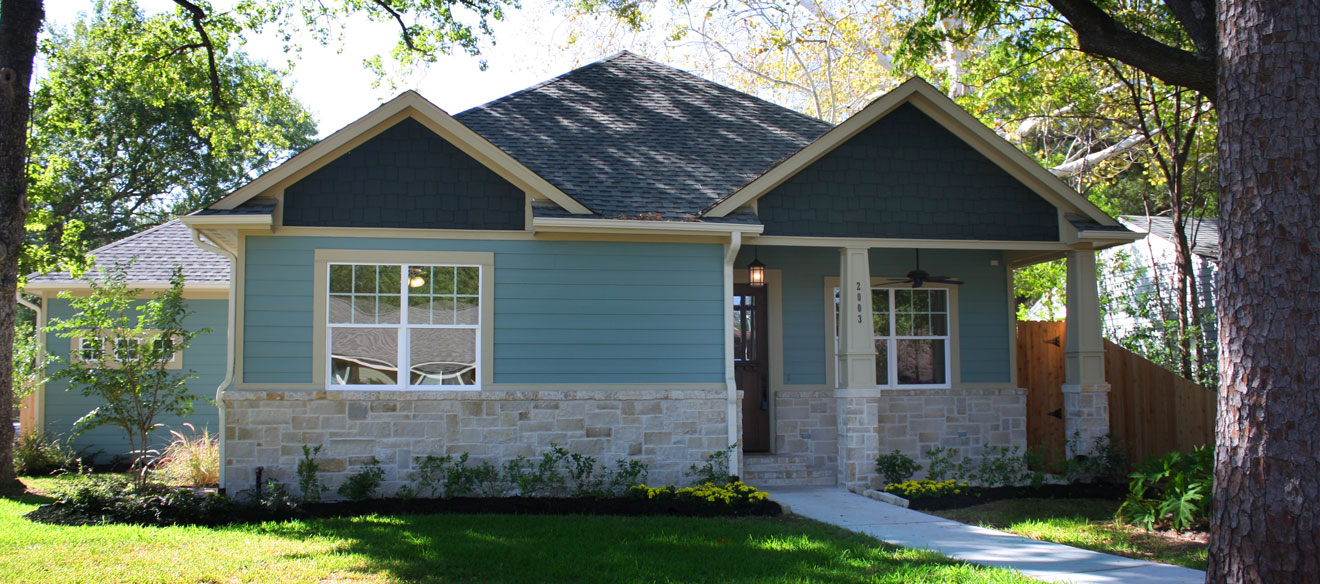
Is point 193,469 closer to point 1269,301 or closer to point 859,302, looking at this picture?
point 859,302

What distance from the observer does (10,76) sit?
11.0m

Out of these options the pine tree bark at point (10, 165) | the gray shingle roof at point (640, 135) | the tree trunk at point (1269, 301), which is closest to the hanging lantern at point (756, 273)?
the gray shingle roof at point (640, 135)

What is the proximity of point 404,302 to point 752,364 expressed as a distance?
4.52m

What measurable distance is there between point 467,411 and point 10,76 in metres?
7.03

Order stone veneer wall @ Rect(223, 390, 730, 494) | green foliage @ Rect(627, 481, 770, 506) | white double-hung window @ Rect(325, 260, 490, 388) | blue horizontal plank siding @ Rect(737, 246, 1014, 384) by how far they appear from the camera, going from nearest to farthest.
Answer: green foliage @ Rect(627, 481, 770, 506), stone veneer wall @ Rect(223, 390, 730, 494), white double-hung window @ Rect(325, 260, 490, 388), blue horizontal plank siding @ Rect(737, 246, 1014, 384)

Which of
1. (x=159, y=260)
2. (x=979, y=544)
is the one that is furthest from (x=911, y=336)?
(x=159, y=260)

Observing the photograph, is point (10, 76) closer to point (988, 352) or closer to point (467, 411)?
point (467, 411)

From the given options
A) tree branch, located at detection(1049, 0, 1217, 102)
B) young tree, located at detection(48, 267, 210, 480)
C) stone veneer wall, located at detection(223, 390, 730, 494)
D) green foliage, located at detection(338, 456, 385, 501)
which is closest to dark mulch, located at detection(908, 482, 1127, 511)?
stone veneer wall, located at detection(223, 390, 730, 494)

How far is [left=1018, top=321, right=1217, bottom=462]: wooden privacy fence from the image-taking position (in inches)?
460

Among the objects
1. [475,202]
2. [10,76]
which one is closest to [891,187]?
[475,202]

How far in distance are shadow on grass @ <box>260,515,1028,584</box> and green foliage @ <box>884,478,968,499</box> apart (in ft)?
→ 6.28

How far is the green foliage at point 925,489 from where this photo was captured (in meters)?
9.88

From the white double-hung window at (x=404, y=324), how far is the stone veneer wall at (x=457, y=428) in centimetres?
24

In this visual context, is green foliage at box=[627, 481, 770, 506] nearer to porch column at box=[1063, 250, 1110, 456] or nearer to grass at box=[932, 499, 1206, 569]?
grass at box=[932, 499, 1206, 569]
